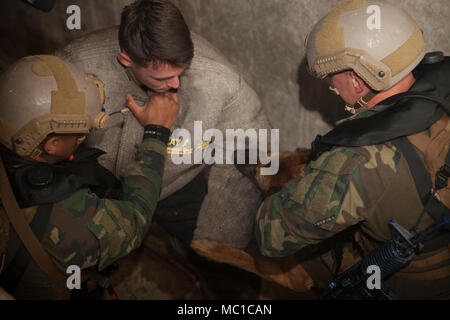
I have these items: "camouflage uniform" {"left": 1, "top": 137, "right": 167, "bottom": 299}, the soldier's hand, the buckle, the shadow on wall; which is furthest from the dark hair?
the buckle

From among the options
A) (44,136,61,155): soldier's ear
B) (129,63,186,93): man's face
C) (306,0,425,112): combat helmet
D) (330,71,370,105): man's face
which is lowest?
(44,136,61,155): soldier's ear

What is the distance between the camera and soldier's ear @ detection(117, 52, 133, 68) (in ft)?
6.73

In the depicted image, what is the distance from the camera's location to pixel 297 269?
2.59m

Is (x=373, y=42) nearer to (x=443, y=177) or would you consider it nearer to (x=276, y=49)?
(x=443, y=177)

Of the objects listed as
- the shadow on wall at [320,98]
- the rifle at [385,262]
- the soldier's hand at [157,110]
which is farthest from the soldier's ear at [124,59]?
the rifle at [385,262]

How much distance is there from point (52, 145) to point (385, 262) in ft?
5.70

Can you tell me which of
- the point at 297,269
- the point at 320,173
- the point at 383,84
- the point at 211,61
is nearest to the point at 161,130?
the point at 211,61

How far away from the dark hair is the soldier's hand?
278mm

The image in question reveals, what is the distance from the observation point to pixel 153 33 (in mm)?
1902

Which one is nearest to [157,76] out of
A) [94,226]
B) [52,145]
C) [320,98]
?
[52,145]

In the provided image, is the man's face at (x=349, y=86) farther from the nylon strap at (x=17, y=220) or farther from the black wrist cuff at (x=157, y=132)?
the nylon strap at (x=17, y=220)

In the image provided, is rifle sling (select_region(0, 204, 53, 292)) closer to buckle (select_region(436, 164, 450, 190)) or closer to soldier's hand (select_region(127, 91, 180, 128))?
soldier's hand (select_region(127, 91, 180, 128))

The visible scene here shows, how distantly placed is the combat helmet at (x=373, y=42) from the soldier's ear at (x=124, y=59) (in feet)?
3.64

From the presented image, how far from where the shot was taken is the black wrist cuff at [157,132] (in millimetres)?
2055
